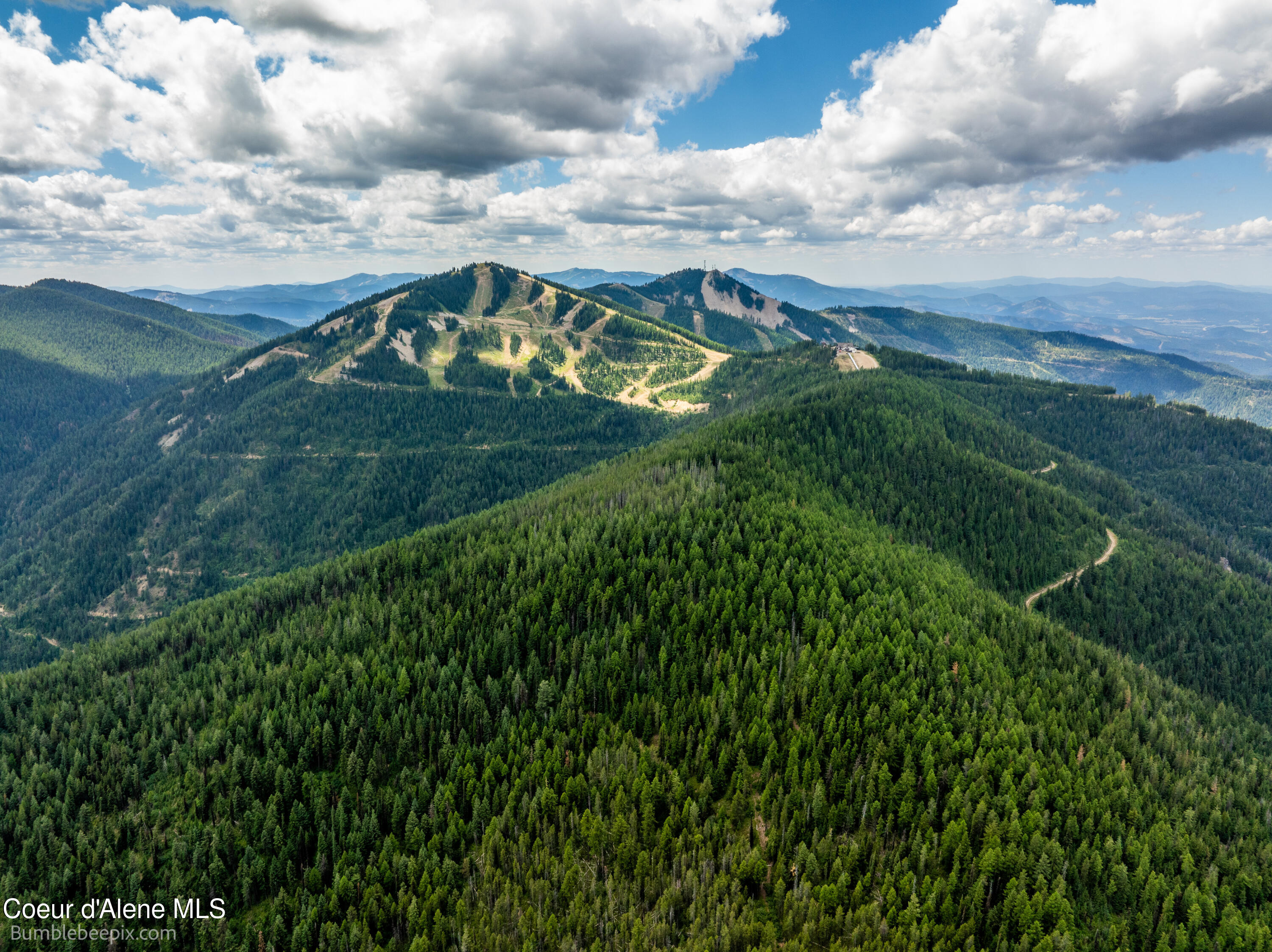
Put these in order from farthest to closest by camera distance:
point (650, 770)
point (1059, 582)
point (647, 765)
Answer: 1. point (1059, 582)
2. point (650, 770)
3. point (647, 765)

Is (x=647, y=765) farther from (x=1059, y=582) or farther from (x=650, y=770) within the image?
(x=1059, y=582)

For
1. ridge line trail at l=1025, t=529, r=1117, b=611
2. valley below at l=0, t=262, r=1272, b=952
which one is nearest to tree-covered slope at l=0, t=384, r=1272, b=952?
valley below at l=0, t=262, r=1272, b=952

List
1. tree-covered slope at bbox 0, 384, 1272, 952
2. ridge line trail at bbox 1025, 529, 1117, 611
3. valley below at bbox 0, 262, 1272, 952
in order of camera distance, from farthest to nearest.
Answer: ridge line trail at bbox 1025, 529, 1117, 611 → valley below at bbox 0, 262, 1272, 952 → tree-covered slope at bbox 0, 384, 1272, 952

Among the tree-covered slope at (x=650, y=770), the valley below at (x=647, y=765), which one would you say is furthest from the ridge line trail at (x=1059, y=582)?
the tree-covered slope at (x=650, y=770)

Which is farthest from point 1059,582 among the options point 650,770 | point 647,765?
point 647,765

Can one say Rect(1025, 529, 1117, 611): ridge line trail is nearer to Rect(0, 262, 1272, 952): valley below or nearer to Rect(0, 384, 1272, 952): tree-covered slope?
Rect(0, 262, 1272, 952): valley below

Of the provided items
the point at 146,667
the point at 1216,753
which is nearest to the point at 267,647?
the point at 146,667

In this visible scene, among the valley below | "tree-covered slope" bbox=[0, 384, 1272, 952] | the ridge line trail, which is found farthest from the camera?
the ridge line trail

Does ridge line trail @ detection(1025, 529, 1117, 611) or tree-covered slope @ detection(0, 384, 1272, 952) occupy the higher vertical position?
tree-covered slope @ detection(0, 384, 1272, 952)

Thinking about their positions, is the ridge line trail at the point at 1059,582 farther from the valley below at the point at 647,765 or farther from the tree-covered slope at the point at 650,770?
the tree-covered slope at the point at 650,770
